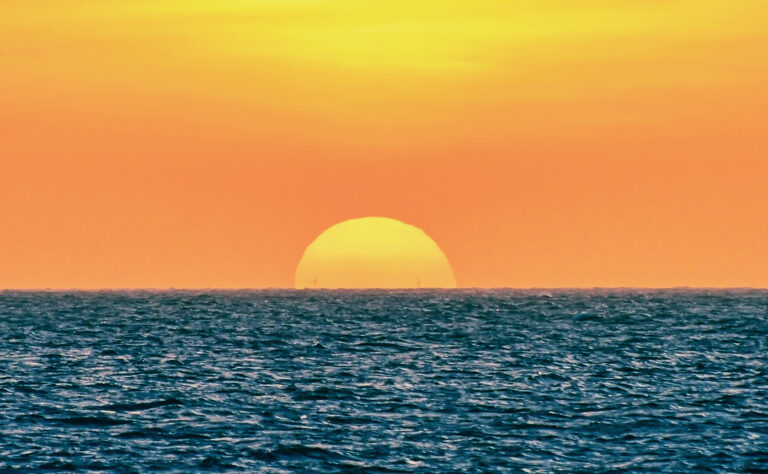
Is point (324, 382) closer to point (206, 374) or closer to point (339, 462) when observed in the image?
point (206, 374)

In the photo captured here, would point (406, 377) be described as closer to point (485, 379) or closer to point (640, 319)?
point (485, 379)

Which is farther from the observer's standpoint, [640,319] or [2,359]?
[640,319]

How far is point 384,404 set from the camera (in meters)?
39.3

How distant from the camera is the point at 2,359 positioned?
56375 millimetres

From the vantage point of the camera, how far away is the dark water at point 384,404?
29.5m

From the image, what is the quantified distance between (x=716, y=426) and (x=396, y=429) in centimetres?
1018

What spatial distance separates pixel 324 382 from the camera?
151ft

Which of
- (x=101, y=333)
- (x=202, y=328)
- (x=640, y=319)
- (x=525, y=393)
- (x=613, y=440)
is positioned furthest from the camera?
(x=640, y=319)

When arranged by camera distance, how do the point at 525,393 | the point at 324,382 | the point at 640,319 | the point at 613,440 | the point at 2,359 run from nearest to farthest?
the point at 613,440, the point at 525,393, the point at 324,382, the point at 2,359, the point at 640,319

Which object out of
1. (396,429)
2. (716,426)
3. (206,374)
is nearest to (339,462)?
(396,429)

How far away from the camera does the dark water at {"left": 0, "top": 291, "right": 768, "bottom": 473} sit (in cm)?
2950

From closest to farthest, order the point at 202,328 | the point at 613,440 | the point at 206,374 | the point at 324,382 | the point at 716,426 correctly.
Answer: the point at 613,440 < the point at 716,426 < the point at 324,382 < the point at 206,374 < the point at 202,328

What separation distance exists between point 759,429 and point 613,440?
5.20 metres

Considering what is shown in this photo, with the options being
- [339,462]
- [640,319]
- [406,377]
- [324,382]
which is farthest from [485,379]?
[640,319]
